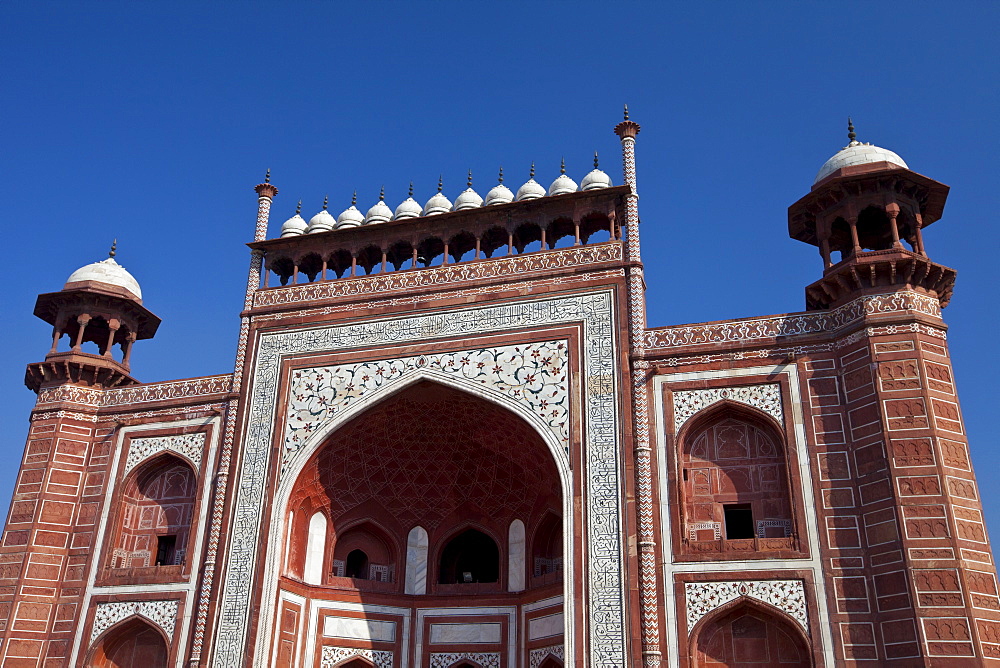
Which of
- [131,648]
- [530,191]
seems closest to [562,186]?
[530,191]

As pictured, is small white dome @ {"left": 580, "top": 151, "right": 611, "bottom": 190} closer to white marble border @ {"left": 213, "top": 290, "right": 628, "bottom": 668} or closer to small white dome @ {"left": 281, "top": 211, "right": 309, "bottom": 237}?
white marble border @ {"left": 213, "top": 290, "right": 628, "bottom": 668}

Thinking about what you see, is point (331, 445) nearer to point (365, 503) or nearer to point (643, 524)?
point (365, 503)

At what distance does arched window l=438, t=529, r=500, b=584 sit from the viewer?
14.8 meters

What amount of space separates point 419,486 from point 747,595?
5.64m

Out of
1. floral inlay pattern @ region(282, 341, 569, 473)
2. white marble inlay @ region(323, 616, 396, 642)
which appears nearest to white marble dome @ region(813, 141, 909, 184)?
floral inlay pattern @ region(282, 341, 569, 473)

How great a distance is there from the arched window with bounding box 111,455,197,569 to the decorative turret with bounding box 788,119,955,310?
366 inches

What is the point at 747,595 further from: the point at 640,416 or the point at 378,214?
the point at 378,214

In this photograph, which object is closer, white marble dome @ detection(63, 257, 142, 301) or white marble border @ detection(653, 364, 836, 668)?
white marble border @ detection(653, 364, 836, 668)

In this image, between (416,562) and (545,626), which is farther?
(416,562)

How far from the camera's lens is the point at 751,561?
1101 centimetres

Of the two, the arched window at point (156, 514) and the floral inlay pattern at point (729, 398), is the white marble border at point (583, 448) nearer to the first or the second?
the floral inlay pattern at point (729, 398)

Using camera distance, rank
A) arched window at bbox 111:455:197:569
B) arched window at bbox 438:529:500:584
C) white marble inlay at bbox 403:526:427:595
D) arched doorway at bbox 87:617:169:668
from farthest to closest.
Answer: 1. arched window at bbox 438:529:500:584
2. white marble inlay at bbox 403:526:427:595
3. arched window at bbox 111:455:197:569
4. arched doorway at bbox 87:617:169:668

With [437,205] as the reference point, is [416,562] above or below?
below

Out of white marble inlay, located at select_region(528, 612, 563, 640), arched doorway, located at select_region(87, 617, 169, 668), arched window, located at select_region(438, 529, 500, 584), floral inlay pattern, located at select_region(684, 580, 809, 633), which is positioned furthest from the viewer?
arched window, located at select_region(438, 529, 500, 584)
